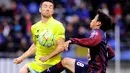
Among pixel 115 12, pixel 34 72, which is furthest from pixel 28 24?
pixel 34 72

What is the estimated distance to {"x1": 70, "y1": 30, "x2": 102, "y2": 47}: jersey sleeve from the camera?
9.99 metres

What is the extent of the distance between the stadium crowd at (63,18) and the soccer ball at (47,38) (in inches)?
264

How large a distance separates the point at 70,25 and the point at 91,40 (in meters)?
8.37

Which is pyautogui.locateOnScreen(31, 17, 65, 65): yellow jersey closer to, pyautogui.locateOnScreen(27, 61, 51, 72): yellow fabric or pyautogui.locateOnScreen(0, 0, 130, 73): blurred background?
pyautogui.locateOnScreen(27, 61, 51, 72): yellow fabric

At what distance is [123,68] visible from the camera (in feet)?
58.9

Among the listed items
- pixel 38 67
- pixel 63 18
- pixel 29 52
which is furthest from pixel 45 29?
pixel 63 18

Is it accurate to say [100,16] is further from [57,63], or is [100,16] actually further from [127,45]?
[127,45]

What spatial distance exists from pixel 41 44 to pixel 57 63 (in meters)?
0.47

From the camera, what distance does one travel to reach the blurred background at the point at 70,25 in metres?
17.7

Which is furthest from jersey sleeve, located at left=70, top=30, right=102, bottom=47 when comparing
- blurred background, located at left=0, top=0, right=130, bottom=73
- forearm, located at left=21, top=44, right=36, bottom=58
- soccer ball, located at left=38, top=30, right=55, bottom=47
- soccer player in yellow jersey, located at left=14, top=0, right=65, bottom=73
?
blurred background, located at left=0, top=0, right=130, bottom=73

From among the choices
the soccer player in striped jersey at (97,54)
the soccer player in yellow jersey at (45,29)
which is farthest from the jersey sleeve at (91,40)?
the soccer player in yellow jersey at (45,29)

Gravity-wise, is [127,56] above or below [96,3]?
below

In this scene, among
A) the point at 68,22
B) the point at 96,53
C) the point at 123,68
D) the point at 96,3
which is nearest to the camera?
the point at 96,53

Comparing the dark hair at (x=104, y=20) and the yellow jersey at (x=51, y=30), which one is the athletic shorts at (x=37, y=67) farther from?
the dark hair at (x=104, y=20)
